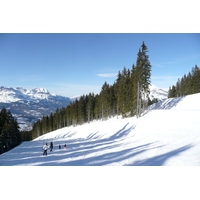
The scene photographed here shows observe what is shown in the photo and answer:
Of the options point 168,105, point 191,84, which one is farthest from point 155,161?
point 191,84

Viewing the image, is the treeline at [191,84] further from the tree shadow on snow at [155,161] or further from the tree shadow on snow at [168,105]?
the tree shadow on snow at [155,161]

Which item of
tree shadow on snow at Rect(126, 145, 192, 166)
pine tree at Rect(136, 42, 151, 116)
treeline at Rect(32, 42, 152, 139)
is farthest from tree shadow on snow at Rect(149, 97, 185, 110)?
tree shadow on snow at Rect(126, 145, 192, 166)

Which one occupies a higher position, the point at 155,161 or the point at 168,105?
the point at 168,105

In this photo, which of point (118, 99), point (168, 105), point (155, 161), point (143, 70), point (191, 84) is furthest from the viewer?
point (191, 84)

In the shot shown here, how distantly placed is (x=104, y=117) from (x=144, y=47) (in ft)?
89.0

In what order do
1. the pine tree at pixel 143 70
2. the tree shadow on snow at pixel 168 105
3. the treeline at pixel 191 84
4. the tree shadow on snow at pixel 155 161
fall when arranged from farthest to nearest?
the treeline at pixel 191 84
the tree shadow on snow at pixel 168 105
the pine tree at pixel 143 70
the tree shadow on snow at pixel 155 161

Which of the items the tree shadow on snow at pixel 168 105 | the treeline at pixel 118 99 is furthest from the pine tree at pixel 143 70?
the tree shadow on snow at pixel 168 105

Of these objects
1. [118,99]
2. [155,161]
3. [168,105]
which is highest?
[118,99]

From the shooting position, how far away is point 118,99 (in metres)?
36.6

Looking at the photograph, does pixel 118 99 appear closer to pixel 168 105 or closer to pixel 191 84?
pixel 168 105

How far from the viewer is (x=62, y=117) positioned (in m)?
73.6

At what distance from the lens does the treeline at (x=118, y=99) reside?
2506 cm

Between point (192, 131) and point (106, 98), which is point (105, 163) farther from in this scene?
point (106, 98)

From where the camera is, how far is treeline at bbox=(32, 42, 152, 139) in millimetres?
25062
